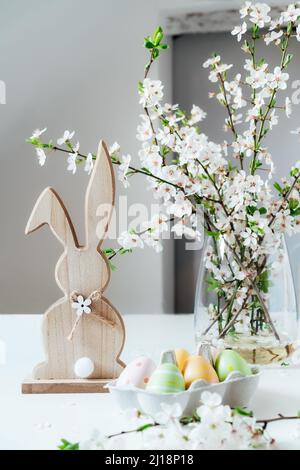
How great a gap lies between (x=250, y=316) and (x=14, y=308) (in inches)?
96.8

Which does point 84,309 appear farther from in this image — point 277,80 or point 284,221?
point 277,80

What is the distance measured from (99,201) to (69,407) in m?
0.34

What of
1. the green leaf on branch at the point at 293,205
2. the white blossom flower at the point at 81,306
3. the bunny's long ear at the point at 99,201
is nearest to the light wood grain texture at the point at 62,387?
the white blossom flower at the point at 81,306

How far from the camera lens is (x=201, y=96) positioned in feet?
11.2

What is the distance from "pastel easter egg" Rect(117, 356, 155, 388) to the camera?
886mm

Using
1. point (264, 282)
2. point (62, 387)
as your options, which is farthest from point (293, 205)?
point (62, 387)

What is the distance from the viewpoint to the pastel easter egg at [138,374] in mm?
886

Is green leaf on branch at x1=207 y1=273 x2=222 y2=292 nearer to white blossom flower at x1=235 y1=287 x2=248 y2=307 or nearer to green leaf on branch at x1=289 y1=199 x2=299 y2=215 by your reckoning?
white blossom flower at x1=235 y1=287 x2=248 y2=307

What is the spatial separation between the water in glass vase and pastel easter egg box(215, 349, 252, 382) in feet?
0.73

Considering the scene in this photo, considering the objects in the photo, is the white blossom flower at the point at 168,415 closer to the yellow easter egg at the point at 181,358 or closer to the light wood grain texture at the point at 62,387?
the yellow easter egg at the point at 181,358

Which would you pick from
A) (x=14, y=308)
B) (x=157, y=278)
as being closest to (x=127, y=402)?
(x=157, y=278)

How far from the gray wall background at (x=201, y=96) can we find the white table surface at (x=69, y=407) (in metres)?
2.00

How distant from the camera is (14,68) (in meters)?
3.39

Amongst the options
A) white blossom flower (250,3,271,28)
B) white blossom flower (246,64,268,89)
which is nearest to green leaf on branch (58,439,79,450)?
white blossom flower (246,64,268,89)
